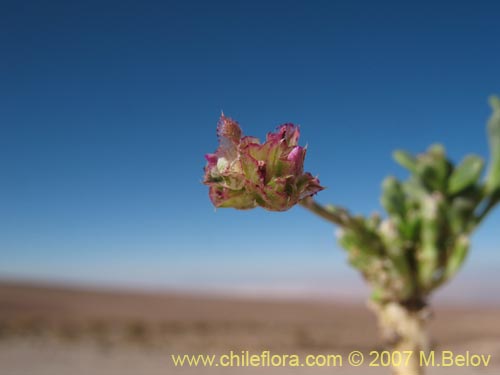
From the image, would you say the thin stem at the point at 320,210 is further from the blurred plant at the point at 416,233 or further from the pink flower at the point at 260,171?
the pink flower at the point at 260,171

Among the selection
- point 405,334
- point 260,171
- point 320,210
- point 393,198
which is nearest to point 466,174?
point 393,198

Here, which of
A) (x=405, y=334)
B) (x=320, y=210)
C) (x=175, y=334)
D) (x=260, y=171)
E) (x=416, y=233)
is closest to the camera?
(x=260, y=171)

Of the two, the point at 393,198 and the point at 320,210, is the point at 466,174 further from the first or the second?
the point at 320,210

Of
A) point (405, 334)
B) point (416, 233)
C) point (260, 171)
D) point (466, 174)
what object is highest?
point (466, 174)

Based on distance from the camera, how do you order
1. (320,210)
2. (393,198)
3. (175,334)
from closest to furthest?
(320,210), (393,198), (175,334)

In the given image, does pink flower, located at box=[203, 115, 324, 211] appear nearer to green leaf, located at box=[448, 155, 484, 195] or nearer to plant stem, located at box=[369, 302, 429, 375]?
plant stem, located at box=[369, 302, 429, 375]

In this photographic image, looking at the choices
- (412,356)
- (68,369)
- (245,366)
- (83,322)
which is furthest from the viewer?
(83,322)

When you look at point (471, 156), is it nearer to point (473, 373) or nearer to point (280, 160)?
point (280, 160)

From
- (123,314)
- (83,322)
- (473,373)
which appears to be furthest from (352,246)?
(123,314)
